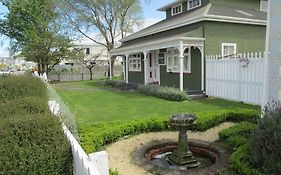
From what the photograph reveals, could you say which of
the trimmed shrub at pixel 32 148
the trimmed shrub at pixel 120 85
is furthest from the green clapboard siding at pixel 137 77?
the trimmed shrub at pixel 32 148

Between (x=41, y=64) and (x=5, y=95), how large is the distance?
28.2m

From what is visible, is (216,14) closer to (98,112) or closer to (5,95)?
(98,112)

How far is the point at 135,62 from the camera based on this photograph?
90.5 ft

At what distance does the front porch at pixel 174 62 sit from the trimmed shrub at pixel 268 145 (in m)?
12.0

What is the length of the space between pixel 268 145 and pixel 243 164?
85 centimetres

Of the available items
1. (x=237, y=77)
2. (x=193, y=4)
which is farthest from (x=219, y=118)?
(x=193, y=4)

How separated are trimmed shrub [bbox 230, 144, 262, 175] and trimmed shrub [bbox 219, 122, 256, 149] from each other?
4.00ft

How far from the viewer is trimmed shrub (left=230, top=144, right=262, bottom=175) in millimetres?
4510

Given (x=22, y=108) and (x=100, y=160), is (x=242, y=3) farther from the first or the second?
(x=100, y=160)

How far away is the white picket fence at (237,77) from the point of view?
512 inches

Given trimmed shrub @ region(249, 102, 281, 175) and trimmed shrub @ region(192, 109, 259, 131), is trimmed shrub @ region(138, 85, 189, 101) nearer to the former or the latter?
trimmed shrub @ region(192, 109, 259, 131)

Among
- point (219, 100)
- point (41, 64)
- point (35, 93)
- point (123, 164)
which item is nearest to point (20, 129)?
point (123, 164)

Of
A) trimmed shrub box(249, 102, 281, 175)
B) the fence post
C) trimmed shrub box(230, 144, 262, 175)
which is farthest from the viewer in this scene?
trimmed shrub box(230, 144, 262, 175)

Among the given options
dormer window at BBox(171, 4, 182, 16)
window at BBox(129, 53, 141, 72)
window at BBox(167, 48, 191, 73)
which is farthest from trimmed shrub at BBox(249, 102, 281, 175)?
window at BBox(129, 53, 141, 72)
